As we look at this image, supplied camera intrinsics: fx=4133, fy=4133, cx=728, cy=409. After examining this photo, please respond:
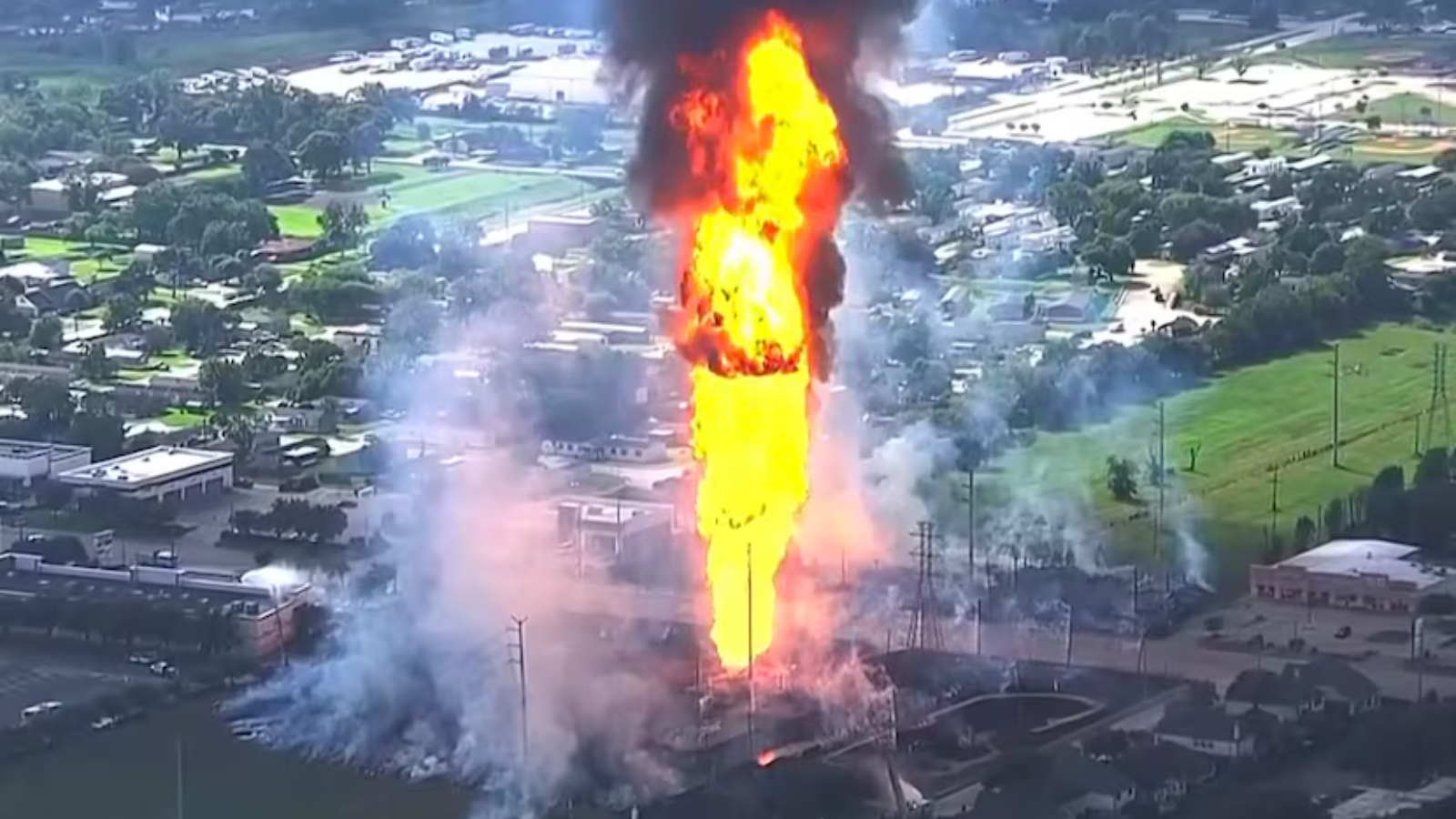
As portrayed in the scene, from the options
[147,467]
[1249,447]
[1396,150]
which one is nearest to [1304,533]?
[1249,447]

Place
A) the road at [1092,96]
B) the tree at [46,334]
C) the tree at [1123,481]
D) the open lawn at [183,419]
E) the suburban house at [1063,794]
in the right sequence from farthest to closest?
the road at [1092,96] → the tree at [46,334] → the open lawn at [183,419] → the tree at [1123,481] → the suburban house at [1063,794]

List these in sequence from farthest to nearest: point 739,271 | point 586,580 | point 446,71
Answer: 1. point 446,71
2. point 586,580
3. point 739,271

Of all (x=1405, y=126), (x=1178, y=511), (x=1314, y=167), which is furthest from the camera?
(x=1405, y=126)

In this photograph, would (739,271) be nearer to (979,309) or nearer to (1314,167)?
(979,309)

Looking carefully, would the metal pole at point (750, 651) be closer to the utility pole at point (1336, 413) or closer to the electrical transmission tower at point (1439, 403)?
the utility pole at point (1336, 413)

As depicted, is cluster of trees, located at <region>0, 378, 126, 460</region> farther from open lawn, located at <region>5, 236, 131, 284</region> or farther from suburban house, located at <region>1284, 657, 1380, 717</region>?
suburban house, located at <region>1284, 657, 1380, 717</region>

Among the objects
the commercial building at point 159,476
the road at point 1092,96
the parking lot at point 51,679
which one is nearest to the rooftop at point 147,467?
Answer: the commercial building at point 159,476

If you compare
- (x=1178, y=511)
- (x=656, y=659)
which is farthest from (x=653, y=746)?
(x=1178, y=511)
